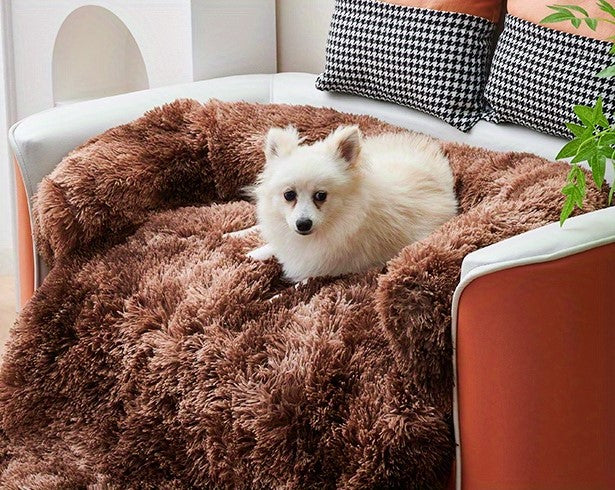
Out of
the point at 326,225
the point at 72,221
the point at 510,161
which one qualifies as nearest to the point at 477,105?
the point at 510,161

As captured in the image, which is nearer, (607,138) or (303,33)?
(607,138)

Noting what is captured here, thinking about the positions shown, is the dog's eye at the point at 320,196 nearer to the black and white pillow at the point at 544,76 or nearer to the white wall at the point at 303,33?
the black and white pillow at the point at 544,76

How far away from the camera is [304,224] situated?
170 centimetres

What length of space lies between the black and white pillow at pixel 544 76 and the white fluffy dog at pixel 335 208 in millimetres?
336

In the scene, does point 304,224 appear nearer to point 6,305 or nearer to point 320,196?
point 320,196

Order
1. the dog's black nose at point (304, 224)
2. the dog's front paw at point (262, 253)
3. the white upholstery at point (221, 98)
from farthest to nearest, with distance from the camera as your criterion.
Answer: the white upholstery at point (221, 98) → the dog's front paw at point (262, 253) → the dog's black nose at point (304, 224)

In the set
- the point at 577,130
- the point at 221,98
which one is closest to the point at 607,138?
the point at 577,130

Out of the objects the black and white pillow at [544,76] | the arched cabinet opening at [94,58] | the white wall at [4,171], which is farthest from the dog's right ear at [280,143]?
the white wall at [4,171]

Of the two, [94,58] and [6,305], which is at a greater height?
[94,58]

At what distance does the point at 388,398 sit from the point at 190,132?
103 cm

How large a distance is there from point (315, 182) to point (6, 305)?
1.59 meters

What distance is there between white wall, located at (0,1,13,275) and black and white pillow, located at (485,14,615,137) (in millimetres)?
1748

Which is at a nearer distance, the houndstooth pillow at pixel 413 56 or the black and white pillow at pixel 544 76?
the black and white pillow at pixel 544 76

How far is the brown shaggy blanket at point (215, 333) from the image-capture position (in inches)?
54.2
